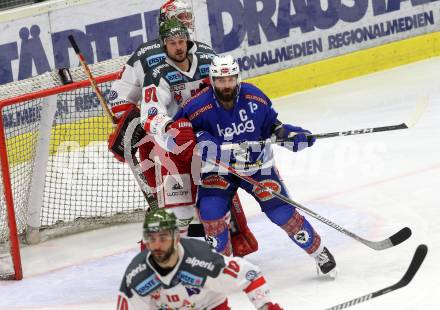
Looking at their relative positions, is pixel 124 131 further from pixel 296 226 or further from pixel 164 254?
pixel 164 254

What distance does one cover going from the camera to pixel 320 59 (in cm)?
995

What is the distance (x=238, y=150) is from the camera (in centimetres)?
575

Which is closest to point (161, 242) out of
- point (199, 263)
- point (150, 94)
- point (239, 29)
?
point (199, 263)

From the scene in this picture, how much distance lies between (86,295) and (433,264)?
1.74m

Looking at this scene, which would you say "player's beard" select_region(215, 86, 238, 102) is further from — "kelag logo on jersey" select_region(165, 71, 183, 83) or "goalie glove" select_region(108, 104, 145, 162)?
"goalie glove" select_region(108, 104, 145, 162)

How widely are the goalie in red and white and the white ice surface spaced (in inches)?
20.4

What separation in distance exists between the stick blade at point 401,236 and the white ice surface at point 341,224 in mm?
157

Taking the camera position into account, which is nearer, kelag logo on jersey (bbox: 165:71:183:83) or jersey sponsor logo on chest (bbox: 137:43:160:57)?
kelag logo on jersey (bbox: 165:71:183:83)

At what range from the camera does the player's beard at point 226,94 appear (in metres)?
5.62

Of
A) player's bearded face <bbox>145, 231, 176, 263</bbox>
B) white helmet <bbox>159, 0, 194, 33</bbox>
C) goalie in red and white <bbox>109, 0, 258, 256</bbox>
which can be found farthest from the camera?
white helmet <bbox>159, 0, 194, 33</bbox>

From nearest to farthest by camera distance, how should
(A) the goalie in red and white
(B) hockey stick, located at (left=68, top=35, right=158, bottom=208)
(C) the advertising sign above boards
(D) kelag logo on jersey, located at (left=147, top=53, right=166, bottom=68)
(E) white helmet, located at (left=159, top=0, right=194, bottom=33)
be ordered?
(A) the goalie in red and white
(D) kelag logo on jersey, located at (left=147, top=53, right=166, bottom=68)
(E) white helmet, located at (left=159, top=0, right=194, bottom=33)
(B) hockey stick, located at (left=68, top=35, right=158, bottom=208)
(C) the advertising sign above boards

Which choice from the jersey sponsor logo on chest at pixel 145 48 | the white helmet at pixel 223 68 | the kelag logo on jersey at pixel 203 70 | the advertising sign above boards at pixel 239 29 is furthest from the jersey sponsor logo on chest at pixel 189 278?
the advertising sign above boards at pixel 239 29

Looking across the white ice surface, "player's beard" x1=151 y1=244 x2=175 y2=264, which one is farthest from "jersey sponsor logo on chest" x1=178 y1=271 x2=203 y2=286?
the white ice surface

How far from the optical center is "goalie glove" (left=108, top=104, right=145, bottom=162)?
250 inches
